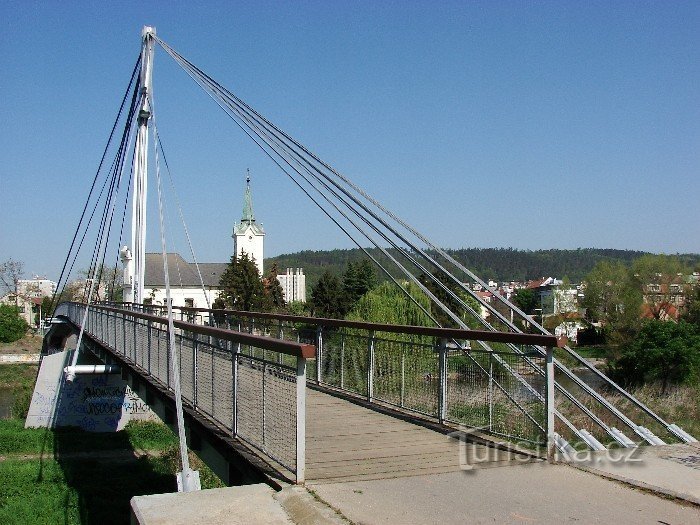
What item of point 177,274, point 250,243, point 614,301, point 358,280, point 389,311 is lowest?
point 389,311

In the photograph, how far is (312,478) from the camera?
566 cm

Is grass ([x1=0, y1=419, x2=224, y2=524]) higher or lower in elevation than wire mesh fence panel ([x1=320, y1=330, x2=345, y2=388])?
lower

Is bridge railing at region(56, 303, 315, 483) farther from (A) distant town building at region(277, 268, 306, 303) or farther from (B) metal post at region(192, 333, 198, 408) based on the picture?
(A) distant town building at region(277, 268, 306, 303)

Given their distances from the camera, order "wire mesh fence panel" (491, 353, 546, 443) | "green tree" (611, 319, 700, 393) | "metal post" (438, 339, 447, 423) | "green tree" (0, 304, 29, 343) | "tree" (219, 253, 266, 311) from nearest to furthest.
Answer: "wire mesh fence panel" (491, 353, 546, 443) < "metal post" (438, 339, 447, 423) < "green tree" (611, 319, 700, 393) < "tree" (219, 253, 266, 311) < "green tree" (0, 304, 29, 343)

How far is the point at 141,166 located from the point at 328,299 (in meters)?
46.7

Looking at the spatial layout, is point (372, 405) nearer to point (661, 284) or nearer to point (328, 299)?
point (661, 284)

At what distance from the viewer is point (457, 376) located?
783cm

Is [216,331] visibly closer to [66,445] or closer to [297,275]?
[66,445]

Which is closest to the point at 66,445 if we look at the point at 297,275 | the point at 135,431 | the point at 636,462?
the point at 135,431

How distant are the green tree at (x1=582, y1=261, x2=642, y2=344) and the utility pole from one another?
36.1m

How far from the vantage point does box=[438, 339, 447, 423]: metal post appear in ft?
25.6

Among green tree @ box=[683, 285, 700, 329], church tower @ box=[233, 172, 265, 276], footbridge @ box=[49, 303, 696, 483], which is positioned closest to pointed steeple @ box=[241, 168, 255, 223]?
church tower @ box=[233, 172, 265, 276]

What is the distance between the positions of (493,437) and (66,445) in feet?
66.1

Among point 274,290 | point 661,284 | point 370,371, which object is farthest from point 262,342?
Answer: point 274,290
